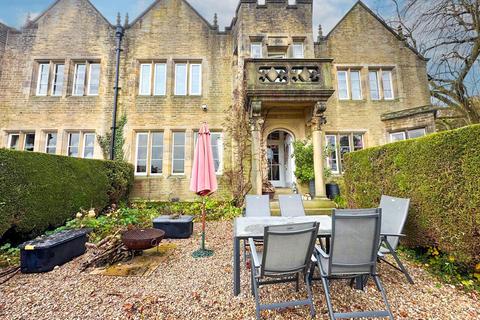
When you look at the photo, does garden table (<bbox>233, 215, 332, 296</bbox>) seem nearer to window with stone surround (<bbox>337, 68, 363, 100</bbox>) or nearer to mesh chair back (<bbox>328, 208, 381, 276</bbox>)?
mesh chair back (<bbox>328, 208, 381, 276</bbox>)

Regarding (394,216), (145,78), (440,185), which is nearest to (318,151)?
(394,216)

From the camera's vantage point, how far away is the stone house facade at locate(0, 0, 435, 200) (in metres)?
10.0

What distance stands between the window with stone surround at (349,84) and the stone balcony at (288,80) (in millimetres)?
3451

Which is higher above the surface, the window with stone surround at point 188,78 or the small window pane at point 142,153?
the window with stone surround at point 188,78

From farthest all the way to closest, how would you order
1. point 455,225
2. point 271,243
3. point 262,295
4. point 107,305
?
point 455,225 < point 262,295 < point 107,305 < point 271,243

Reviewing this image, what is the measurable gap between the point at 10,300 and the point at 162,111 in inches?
338

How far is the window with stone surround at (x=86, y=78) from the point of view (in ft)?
34.5

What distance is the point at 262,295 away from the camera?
9.72 feet

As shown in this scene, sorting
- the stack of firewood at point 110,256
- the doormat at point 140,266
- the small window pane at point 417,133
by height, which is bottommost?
the doormat at point 140,266

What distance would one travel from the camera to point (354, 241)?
2.59 metres

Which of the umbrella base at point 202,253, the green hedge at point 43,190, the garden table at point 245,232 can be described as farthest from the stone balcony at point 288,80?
the green hedge at point 43,190

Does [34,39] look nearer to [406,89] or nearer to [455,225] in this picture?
[455,225]

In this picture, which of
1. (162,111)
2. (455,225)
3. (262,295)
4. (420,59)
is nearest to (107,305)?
(262,295)

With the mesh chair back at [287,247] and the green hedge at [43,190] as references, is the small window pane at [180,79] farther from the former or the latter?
the mesh chair back at [287,247]
